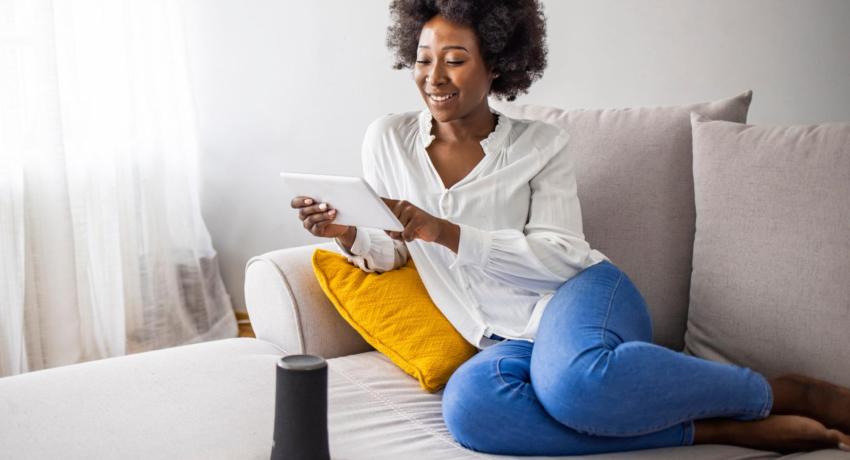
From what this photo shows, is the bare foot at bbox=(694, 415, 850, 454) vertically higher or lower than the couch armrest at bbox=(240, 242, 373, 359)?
lower

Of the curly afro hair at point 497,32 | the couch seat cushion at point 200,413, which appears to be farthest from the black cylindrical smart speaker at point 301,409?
the curly afro hair at point 497,32

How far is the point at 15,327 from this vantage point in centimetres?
245

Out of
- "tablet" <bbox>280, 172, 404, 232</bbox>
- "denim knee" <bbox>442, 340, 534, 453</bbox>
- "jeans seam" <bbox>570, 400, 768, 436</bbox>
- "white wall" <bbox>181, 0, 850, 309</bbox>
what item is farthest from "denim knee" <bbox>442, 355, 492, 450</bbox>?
"white wall" <bbox>181, 0, 850, 309</bbox>

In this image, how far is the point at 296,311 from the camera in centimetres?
178

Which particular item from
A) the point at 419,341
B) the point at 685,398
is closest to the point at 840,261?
the point at 685,398

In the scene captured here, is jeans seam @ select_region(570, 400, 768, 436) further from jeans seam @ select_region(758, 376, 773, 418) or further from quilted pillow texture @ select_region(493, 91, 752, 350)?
quilted pillow texture @ select_region(493, 91, 752, 350)

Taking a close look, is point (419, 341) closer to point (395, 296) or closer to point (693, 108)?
point (395, 296)

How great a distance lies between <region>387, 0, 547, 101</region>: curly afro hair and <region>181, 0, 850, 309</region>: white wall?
0.55 metres

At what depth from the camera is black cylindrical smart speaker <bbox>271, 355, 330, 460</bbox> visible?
1.11m

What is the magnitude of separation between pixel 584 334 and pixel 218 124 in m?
2.06

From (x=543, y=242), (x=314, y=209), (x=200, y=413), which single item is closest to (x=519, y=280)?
(x=543, y=242)

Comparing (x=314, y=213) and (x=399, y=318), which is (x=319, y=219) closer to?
(x=314, y=213)

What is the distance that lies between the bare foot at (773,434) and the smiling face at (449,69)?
76cm

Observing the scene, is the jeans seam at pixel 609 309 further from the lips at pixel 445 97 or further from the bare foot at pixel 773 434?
the lips at pixel 445 97
